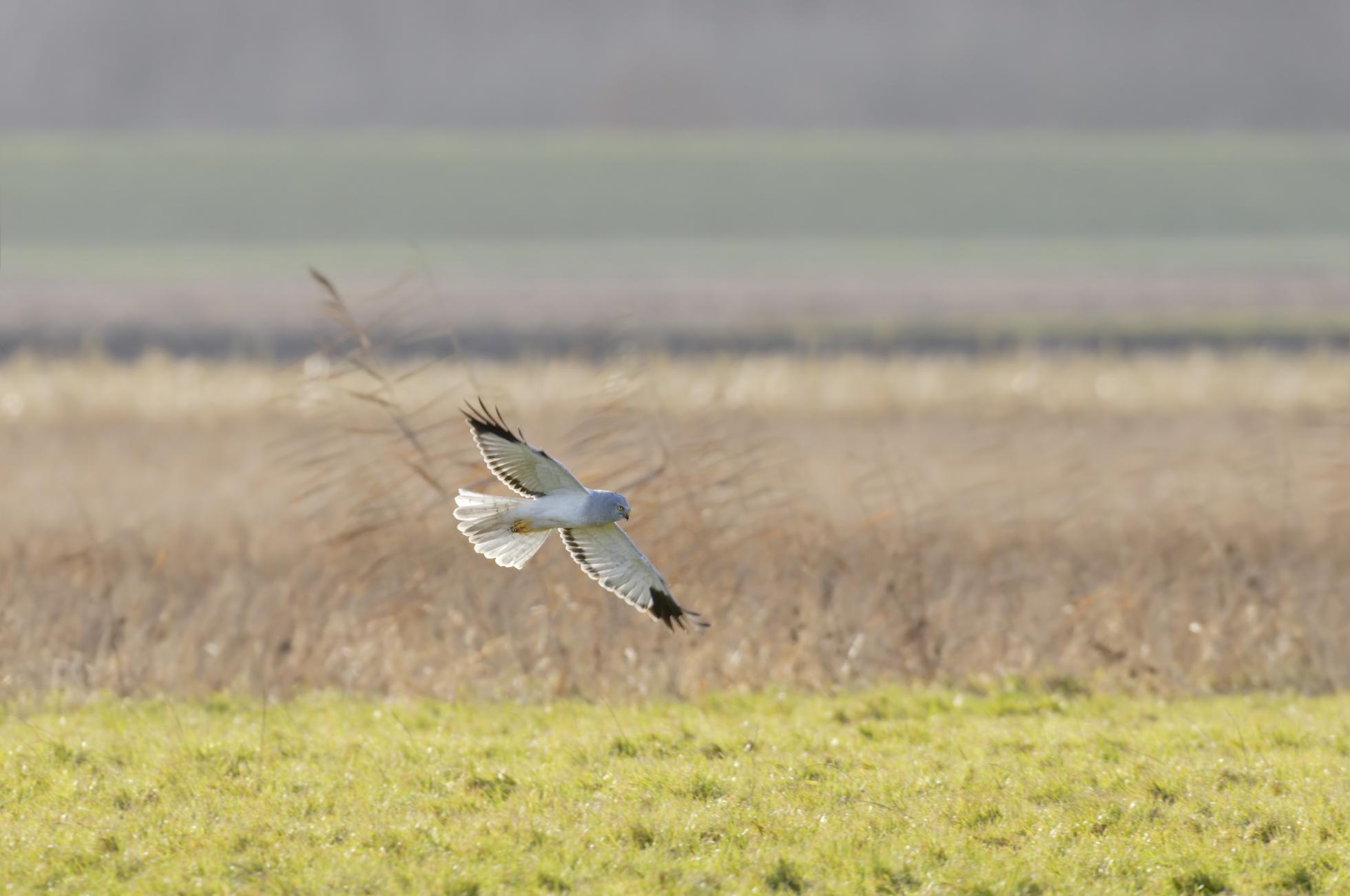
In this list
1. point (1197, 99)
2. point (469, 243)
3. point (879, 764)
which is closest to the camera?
point (879, 764)

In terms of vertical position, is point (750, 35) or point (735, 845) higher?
point (750, 35)

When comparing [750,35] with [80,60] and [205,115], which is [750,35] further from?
[80,60]

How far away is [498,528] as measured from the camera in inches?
355

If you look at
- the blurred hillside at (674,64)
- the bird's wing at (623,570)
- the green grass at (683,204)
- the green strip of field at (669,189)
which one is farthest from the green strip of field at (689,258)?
the bird's wing at (623,570)

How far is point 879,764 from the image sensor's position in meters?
10.7

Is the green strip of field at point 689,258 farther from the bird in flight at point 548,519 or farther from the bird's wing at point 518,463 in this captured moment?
the bird's wing at point 518,463

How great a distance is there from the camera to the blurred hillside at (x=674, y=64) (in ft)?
452

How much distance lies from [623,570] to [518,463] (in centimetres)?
93

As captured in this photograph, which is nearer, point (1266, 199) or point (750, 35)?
point (1266, 199)

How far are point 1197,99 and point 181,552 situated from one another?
133689 mm

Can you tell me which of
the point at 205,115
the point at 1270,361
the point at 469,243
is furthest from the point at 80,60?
the point at 1270,361

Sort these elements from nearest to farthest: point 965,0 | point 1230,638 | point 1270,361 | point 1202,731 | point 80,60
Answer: point 1202,731 < point 1230,638 < point 1270,361 < point 80,60 < point 965,0

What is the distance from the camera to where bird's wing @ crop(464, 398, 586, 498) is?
8.79 m

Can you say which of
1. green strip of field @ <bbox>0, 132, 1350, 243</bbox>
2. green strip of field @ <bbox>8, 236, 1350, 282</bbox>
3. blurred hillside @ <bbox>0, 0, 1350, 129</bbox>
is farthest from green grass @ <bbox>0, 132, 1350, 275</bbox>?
blurred hillside @ <bbox>0, 0, 1350, 129</bbox>
